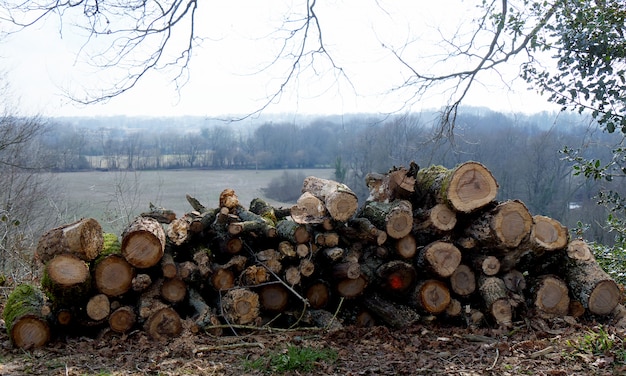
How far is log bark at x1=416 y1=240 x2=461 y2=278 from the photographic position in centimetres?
446

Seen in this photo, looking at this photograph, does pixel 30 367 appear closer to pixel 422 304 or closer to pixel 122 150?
pixel 422 304

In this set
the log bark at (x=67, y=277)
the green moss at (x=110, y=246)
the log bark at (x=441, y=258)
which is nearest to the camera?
the log bark at (x=67, y=277)

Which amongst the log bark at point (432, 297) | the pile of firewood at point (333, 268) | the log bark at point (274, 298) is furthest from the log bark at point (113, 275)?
the log bark at point (432, 297)

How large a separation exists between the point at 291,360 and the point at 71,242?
6.55 feet

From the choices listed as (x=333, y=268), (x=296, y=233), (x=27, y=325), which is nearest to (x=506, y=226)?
(x=333, y=268)

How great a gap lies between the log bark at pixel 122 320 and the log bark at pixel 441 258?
2.53 metres

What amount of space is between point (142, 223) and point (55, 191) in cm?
2052

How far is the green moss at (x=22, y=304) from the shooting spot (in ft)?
13.5

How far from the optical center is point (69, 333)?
171 inches

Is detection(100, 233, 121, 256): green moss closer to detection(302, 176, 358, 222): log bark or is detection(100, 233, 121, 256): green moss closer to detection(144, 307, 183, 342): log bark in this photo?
detection(144, 307, 183, 342): log bark

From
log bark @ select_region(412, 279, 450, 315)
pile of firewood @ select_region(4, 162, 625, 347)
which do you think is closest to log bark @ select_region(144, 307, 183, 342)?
pile of firewood @ select_region(4, 162, 625, 347)

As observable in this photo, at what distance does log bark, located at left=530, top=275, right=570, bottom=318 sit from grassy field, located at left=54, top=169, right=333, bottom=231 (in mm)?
6714

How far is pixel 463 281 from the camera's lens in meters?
4.57

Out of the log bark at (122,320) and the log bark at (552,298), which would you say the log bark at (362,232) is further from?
the log bark at (122,320)
